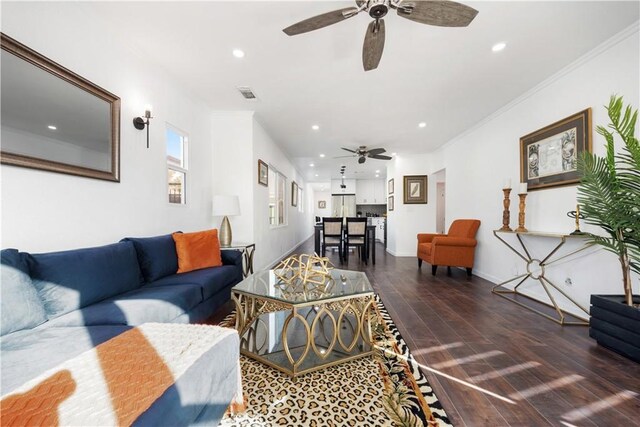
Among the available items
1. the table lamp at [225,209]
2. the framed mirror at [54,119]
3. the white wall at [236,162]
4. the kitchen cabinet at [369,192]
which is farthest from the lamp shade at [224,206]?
the kitchen cabinet at [369,192]

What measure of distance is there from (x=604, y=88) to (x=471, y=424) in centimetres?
313

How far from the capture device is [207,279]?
2.25 metres

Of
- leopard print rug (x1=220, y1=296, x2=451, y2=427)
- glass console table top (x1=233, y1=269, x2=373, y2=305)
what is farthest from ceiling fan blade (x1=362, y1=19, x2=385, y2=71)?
leopard print rug (x1=220, y1=296, x2=451, y2=427)

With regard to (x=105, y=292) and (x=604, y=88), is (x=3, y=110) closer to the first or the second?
(x=105, y=292)

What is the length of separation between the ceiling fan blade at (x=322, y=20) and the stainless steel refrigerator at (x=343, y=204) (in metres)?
9.06

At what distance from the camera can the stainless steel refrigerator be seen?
10.7 m

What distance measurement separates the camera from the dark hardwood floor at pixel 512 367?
1.33 metres

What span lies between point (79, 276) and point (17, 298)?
12.2 inches

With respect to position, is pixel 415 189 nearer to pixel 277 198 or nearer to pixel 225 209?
pixel 277 198

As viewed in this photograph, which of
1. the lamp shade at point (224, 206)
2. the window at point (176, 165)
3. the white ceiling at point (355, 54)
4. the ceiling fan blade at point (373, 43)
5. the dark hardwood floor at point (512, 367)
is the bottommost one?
the dark hardwood floor at point (512, 367)

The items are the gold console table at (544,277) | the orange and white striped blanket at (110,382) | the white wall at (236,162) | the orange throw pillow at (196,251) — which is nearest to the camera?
the orange and white striped blanket at (110,382)

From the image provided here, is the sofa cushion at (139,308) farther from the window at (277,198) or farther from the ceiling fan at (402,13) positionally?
the window at (277,198)

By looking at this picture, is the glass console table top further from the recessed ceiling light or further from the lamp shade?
the recessed ceiling light

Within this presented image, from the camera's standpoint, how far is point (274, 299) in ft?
5.51
